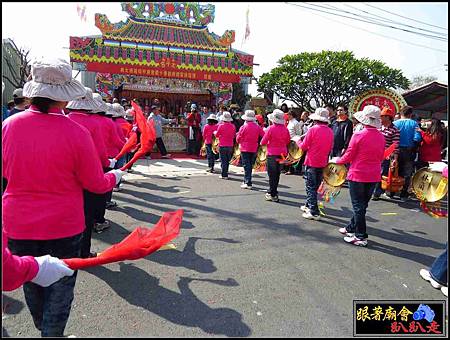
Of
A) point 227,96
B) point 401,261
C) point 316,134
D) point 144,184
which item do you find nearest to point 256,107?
point 227,96

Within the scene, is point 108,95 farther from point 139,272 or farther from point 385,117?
point 139,272

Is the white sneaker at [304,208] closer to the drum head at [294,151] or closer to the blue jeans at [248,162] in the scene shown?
the drum head at [294,151]

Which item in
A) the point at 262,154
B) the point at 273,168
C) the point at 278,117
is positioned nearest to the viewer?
the point at 278,117

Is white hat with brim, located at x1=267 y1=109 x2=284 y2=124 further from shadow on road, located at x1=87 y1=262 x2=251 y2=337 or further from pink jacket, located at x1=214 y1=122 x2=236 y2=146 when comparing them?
shadow on road, located at x1=87 y1=262 x2=251 y2=337

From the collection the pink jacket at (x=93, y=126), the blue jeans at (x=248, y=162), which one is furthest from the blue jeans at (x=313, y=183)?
the pink jacket at (x=93, y=126)

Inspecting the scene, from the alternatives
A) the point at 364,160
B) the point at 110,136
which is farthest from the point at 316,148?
the point at 110,136

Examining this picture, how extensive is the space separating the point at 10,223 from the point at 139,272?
5.65 ft

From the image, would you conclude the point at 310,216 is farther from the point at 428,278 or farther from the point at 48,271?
the point at 48,271

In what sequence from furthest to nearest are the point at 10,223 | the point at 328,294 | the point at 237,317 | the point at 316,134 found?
the point at 316,134
the point at 328,294
the point at 237,317
the point at 10,223

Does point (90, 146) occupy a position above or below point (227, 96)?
below

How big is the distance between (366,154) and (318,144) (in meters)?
1.03

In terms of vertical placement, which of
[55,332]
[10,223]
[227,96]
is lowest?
[55,332]

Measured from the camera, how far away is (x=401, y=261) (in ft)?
13.4

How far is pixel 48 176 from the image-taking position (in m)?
1.98
